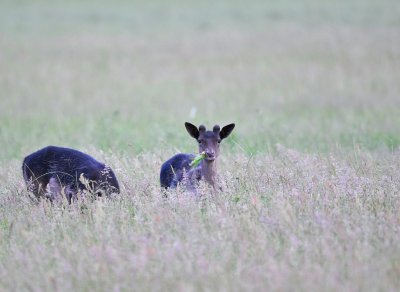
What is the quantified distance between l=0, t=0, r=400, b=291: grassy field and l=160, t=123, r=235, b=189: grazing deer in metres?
0.28

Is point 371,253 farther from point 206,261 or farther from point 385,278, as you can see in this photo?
point 206,261

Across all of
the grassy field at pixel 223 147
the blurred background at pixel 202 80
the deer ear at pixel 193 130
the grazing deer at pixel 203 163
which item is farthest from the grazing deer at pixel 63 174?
the blurred background at pixel 202 80

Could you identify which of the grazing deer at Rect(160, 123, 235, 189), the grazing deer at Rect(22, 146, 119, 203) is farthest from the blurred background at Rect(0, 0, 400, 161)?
the grazing deer at Rect(22, 146, 119, 203)

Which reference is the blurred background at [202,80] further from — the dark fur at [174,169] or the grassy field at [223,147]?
the dark fur at [174,169]

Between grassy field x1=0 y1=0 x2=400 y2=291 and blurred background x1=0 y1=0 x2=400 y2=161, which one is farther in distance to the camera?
blurred background x1=0 y1=0 x2=400 y2=161

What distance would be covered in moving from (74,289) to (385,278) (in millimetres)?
2653

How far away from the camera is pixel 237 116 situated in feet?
67.8

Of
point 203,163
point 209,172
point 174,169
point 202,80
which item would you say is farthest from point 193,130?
point 202,80

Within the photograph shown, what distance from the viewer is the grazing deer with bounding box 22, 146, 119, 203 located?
33.1 feet

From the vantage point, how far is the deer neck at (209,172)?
10.6 meters

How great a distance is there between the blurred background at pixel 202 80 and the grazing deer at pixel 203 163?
1.07m

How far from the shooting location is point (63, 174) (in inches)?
405

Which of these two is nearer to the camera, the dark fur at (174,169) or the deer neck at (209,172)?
the deer neck at (209,172)

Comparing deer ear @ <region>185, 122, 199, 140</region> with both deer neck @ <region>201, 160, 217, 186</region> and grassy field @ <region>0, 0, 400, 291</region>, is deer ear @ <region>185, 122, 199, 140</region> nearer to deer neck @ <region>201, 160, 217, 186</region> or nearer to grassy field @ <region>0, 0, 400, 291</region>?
deer neck @ <region>201, 160, 217, 186</region>
